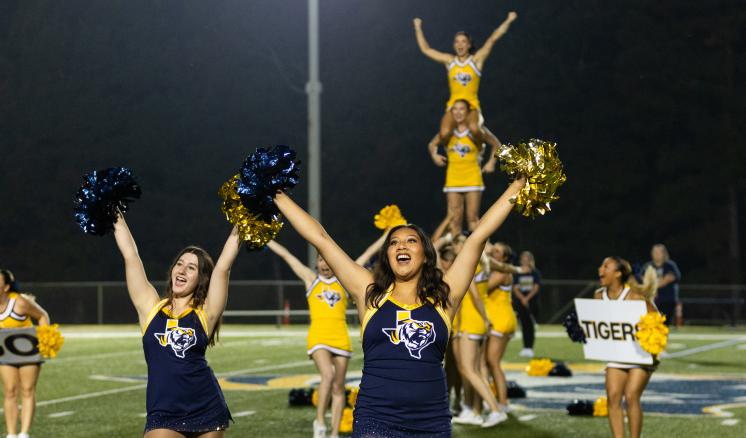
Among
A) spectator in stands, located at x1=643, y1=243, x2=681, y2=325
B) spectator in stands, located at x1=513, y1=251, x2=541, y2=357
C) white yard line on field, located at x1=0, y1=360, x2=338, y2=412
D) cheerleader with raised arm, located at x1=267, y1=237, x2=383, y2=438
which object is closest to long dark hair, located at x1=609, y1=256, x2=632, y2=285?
cheerleader with raised arm, located at x1=267, y1=237, x2=383, y2=438

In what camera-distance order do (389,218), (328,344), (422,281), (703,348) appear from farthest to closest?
1. (703,348)
2. (328,344)
3. (389,218)
4. (422,281)

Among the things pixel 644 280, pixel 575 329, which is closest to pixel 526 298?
pixel 575 329

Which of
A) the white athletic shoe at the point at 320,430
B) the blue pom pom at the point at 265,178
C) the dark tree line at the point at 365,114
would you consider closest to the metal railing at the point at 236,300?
the dark tree line at the point at 365,114

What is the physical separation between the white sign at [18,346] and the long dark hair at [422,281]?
5.16 metres

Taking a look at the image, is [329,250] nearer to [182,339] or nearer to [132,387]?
[182,339]

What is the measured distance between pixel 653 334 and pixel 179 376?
3.74 m

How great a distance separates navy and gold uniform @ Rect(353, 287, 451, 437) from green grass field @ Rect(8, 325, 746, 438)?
5.04 meters

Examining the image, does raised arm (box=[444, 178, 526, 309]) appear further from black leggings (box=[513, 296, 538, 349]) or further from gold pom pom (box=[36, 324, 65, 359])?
black leggings (box=[513, 296, 538, 349])

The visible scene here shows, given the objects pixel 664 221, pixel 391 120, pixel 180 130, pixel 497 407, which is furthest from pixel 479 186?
pixel 180 130

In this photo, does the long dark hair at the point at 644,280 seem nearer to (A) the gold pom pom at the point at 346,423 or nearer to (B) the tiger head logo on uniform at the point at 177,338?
(A) the gold pom pom at the point at 346,423

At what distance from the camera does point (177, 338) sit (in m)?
5.41

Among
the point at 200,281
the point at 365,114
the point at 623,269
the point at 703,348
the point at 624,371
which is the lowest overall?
the point at 703,348

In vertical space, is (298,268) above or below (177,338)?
above

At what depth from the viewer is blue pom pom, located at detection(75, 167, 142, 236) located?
17.9 ft
